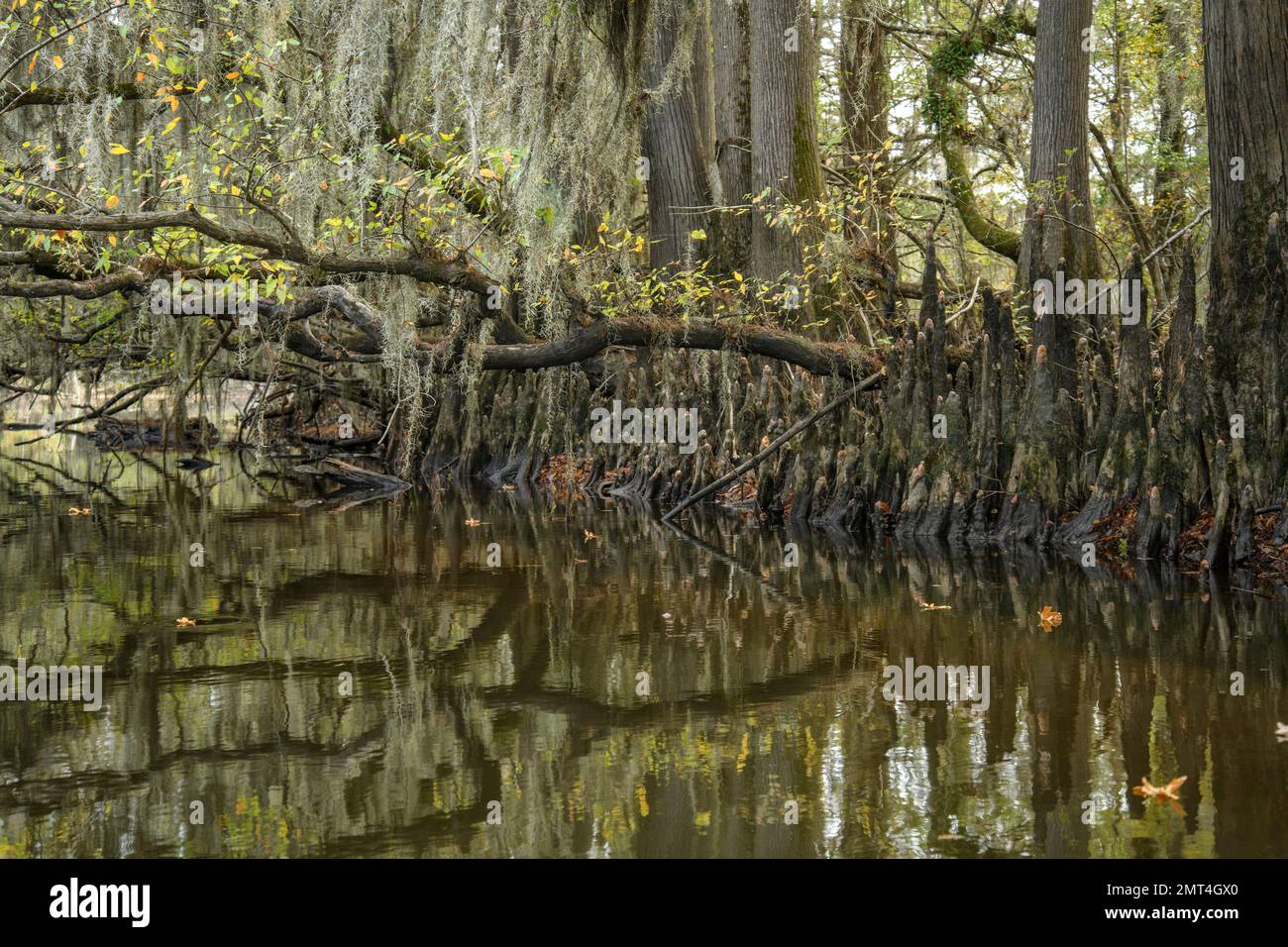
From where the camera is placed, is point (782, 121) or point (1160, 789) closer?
point (1160, 789)

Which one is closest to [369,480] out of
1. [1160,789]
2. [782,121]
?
[782,121]

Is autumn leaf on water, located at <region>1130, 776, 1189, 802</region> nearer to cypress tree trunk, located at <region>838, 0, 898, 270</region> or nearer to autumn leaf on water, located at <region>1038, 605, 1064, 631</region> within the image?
autumn leaf on water, located at <region>1038, 605, 1064, 631</region>

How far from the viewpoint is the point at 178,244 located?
9844 millimetres

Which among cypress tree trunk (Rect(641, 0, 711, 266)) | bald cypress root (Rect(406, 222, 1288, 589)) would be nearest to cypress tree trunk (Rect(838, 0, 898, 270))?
cypress tree trunk (Rect(641, 0, 711, 266))

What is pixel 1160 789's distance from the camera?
3.66 meters

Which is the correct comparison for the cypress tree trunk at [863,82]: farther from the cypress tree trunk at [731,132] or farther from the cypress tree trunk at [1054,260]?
the cypress tree trunk at [1054,260]

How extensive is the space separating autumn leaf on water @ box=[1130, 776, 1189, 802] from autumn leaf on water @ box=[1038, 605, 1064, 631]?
91.4 inches

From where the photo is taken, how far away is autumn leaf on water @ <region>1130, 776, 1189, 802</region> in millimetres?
3617

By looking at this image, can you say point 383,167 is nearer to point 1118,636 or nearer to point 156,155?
point 156,155

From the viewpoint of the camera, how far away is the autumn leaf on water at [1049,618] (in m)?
6.10

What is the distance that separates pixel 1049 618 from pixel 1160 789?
2597 mm

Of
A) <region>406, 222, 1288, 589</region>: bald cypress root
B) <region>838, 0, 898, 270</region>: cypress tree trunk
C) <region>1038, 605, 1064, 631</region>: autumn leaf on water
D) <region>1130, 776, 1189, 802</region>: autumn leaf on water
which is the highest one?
<region>838, 0, 898, 270</region>: cypress tree trunk

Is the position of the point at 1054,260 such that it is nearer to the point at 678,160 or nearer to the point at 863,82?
the point at 678,160

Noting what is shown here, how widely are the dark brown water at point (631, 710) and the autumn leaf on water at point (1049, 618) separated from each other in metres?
0.05
